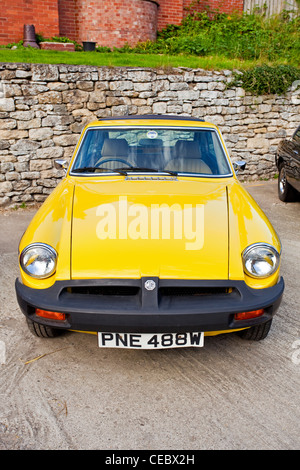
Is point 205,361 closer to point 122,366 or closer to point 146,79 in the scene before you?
point 122,366

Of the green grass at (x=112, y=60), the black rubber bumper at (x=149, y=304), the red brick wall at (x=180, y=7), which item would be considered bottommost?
the black rubber bumper at (x=149, y=304)

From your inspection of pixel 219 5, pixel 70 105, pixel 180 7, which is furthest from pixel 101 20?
pixel 70 105

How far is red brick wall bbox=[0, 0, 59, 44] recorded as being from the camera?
404 inches

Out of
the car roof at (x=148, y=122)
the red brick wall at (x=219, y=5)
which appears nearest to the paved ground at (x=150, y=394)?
the car roof at (x=148, y=122)

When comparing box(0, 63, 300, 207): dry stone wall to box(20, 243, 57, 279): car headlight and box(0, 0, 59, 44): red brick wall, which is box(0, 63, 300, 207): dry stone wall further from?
box(20, 243, 57, 279): car headlight

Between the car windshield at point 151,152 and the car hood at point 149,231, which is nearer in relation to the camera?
the car hood at point 149,231

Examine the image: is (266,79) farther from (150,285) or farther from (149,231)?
(150,285)

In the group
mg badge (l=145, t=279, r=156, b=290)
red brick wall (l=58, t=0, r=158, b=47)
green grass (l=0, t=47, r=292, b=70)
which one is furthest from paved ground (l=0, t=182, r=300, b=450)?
red brick wall (l=58, t=0, r=158, b=47)

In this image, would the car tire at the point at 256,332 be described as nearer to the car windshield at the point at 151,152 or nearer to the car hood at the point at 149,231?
the car hood at the point at 149,231

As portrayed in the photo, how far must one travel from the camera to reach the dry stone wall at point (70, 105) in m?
6.99

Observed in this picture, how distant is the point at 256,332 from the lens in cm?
306

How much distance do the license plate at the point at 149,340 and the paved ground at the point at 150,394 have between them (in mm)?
308

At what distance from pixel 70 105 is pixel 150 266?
18.3 feet
